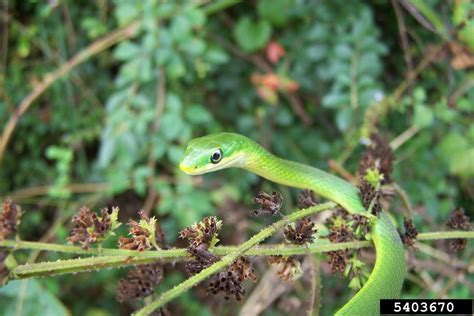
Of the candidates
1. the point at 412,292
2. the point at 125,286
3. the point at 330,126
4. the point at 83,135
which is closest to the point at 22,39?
the point at 83,135

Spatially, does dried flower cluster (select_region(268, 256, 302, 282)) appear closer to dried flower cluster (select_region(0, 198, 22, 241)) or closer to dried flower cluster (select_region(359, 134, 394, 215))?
dried flower cluster (select_region(359, 134, 394, 215))

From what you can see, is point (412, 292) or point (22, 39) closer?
point (412, 292)

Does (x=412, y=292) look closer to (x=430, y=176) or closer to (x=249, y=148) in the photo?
(x=430, y=176)

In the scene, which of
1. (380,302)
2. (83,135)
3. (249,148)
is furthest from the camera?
(83,135)

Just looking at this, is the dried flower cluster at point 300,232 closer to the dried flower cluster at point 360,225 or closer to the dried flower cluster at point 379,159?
the dried flower cluster at point 360,225

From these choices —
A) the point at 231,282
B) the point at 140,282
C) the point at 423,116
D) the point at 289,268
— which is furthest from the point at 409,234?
the point at 423,116

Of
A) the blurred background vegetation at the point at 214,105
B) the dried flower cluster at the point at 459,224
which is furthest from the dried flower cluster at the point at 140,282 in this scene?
the blurred background vegetation at the point at 214,105

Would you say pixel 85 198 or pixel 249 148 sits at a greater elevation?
pixel 85 198

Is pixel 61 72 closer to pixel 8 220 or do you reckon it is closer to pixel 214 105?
pixel 214 105
